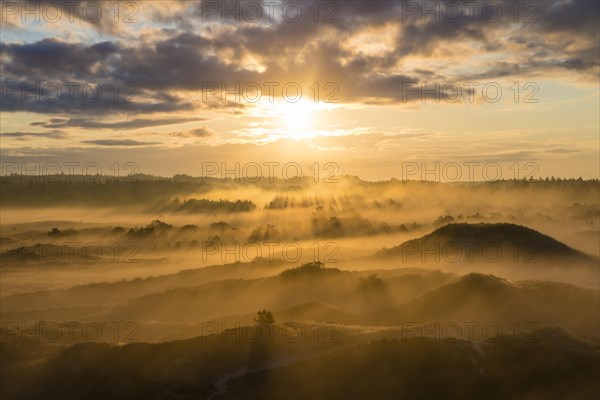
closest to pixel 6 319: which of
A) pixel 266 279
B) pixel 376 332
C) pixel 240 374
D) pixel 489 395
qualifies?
pixel 266 279

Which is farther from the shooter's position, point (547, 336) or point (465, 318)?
point (465, 318)

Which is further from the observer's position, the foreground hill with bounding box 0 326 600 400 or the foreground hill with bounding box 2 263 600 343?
the foreground hill with bounding box 2 263 600 343

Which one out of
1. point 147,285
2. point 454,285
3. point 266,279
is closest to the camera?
point 454,285

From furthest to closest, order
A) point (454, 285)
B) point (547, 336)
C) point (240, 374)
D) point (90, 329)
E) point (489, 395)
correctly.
A: 1. point (454, 285)
2. point (90, 329)
3. point (547, 336)
4. point (240, 374)
5. point (489, 395)

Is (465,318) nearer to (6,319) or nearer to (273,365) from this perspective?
(273,365)

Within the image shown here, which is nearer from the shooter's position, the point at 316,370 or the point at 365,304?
the point at 316,370

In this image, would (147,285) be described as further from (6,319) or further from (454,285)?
(454,285)

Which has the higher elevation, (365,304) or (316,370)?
(316,370)

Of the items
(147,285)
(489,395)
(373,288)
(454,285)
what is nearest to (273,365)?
(489,395)

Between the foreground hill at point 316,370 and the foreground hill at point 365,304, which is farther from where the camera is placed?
the foreground hill at point 365,304

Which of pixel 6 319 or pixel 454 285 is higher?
pixel 454 285
